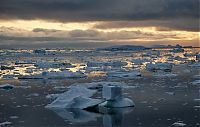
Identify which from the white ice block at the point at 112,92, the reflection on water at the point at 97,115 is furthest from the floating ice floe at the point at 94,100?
the reflection on water at the point at 97,115

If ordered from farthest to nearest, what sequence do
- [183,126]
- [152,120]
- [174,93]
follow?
1. [174,93]
2. [152,120]
3. [183,126]

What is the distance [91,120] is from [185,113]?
7.80 feet

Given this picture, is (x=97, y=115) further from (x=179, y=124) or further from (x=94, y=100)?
(x=179, y=124)

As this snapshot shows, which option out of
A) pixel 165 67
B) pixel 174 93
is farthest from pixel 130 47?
pixel 174 93

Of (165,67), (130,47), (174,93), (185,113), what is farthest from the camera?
(130,47)

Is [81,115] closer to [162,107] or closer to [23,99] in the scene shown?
[162,107]

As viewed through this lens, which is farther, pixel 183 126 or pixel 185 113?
pixel 185 113

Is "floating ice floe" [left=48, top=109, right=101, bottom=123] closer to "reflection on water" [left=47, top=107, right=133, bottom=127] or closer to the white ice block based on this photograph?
"reflection on water" [left=47, top=107, right=133, bottom=127]

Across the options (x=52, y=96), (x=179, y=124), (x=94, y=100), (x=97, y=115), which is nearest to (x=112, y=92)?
(x=94, y=100)

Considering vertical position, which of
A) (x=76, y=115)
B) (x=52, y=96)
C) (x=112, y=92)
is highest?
(x=112, y=92)

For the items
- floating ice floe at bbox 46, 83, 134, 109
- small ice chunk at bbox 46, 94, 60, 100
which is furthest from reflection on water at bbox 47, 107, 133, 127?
small ice chunk at bbox 46, 94, 60, 100

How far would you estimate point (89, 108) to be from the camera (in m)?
11.4

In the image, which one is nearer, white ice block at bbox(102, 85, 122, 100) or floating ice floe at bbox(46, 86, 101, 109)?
white ice block at bbox(102, 85, 122, 100)

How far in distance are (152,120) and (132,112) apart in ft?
3.70
